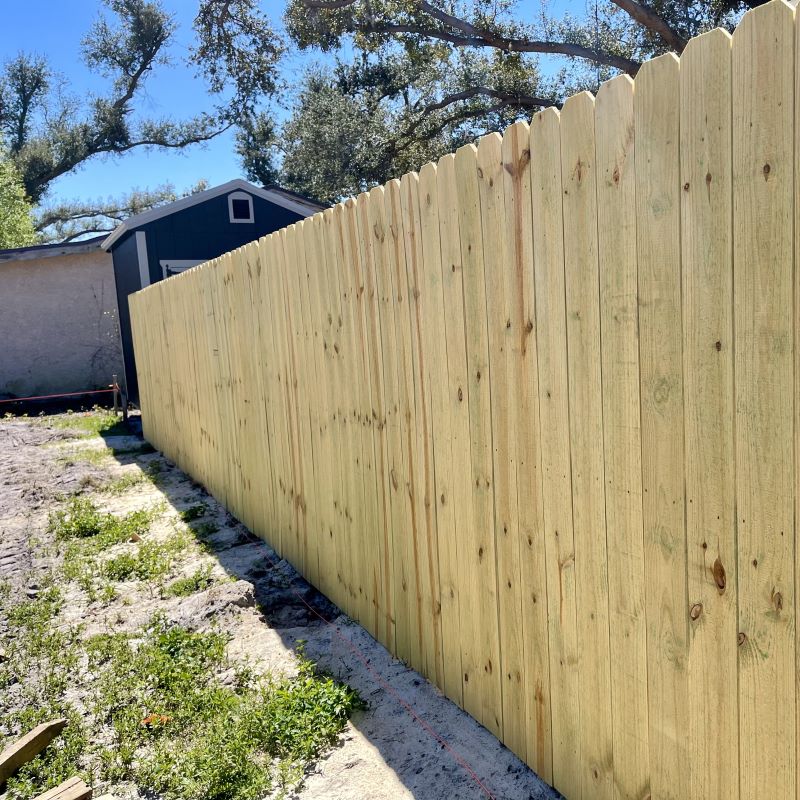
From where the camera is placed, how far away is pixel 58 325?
1720 centimetres

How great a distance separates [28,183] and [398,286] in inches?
1307

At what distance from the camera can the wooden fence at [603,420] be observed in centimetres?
165

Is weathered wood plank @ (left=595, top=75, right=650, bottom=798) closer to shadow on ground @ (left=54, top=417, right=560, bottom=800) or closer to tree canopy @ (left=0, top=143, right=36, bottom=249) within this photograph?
shadow on ground @ (left=54, top=417, right=560, bottom=800)

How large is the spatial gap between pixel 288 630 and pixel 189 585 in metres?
1.03

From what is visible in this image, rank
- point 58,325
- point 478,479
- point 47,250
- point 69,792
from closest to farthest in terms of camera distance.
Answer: point 69,792, point 478,479, point 47,250, point 58,325

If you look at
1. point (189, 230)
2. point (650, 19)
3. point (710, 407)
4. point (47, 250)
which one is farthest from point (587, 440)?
point (47, 250)

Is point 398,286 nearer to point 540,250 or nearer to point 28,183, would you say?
point 540,250

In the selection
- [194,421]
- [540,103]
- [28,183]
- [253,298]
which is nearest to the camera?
[253,298]

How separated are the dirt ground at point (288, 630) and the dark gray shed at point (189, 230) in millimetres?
8124

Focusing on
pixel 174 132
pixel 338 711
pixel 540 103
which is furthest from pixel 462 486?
pixel 174 132

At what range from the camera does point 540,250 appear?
7.33 ft

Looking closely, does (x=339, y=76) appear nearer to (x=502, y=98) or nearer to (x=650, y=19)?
(x=502, y=98)

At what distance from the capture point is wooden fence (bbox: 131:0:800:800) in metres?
1.65

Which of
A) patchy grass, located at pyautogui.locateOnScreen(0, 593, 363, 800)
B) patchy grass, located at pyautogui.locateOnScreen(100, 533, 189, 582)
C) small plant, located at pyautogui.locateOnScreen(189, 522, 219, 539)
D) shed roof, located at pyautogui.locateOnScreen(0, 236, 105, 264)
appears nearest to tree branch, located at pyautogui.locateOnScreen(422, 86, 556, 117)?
shed roof, located at pyautogui.locateOnScreen(0, 236, 105, 264)
